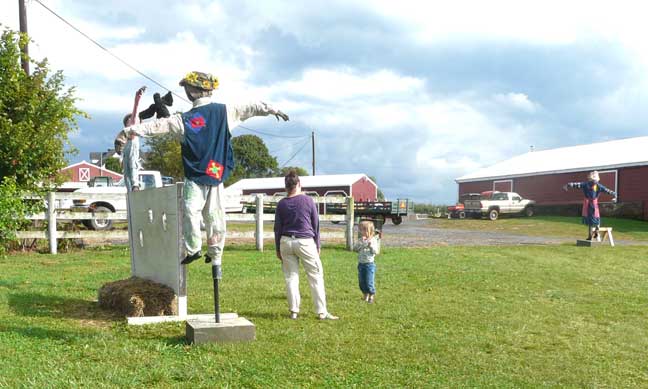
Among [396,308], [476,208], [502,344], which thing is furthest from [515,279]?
[476,208]

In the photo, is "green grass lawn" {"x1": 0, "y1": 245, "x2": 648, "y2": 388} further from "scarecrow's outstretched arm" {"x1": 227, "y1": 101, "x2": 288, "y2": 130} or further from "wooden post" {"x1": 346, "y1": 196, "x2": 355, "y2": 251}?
"wooden post" {"x1": 346, "y1": 196, "x2": 355, "y2": 251}

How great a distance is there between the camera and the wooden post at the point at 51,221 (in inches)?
528

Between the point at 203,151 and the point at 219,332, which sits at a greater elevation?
the point at 203,151

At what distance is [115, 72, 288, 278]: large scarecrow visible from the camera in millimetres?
5520

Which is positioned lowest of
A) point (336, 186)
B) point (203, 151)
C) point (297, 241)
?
point (297, 241)

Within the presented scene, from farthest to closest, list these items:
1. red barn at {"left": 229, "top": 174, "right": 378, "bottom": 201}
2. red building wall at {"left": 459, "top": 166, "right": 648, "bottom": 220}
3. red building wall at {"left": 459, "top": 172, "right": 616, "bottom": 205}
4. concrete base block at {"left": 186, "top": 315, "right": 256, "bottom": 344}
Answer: red barn at {"left": 229, "top": 174, "right": 378, "bottom": 201} → red building wall at {"left": 459, "top": 172, "right": 616, "bottom": 205} → red building wall at {"left": 459, "top": 166, "right": 648, "bottom": 220} → concrete base block at {"left": 186, "top": 315, "right": 256, "bottom": 344}

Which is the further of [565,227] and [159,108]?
[565,227]

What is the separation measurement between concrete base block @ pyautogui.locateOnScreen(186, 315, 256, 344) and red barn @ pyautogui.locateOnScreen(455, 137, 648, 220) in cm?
3227

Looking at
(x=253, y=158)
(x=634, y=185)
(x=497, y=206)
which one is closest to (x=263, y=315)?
(x=497, y=206)

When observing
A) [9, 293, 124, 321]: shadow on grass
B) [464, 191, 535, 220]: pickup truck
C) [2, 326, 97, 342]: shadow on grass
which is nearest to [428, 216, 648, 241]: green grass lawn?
[464, 191, 535, 220]: pickup truck

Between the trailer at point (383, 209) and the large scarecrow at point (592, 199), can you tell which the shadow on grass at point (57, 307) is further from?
the trailer at point (383, 209)

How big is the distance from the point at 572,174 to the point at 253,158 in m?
50.6

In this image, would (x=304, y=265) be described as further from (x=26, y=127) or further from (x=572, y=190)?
(x=572, y=190)

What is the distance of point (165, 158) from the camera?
5884 cm
